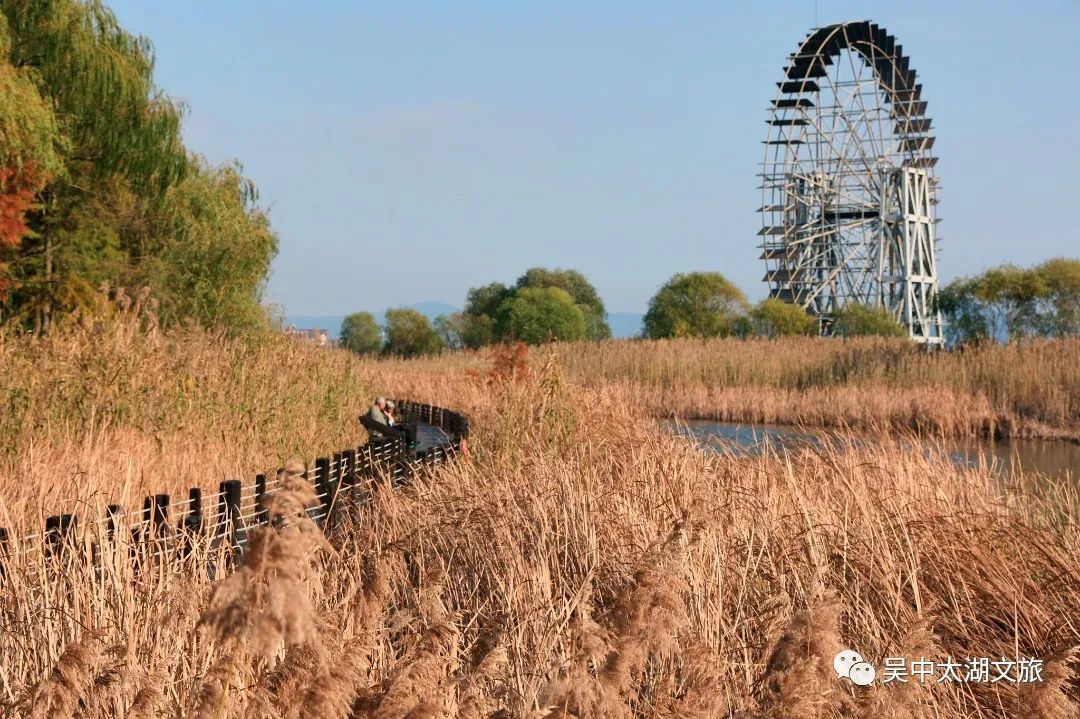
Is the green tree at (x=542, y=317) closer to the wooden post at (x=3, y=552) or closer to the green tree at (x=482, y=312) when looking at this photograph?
the green tree at (x=482, y=312)

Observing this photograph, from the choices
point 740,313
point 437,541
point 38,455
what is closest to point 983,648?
point 437,541

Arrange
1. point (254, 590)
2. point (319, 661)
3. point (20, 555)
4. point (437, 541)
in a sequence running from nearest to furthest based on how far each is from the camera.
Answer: point (254, 590) → point (319, 661) → point (20, 555) → point (437, 541)

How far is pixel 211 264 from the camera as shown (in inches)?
840

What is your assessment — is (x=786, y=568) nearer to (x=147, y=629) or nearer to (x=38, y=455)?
(x=147, y=629)

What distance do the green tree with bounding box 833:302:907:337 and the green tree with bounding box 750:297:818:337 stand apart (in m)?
1.19

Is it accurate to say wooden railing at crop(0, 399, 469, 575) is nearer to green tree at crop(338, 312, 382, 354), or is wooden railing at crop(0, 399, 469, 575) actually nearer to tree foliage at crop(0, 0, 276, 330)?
tree foliage at crop(0, 0, 276, 330)

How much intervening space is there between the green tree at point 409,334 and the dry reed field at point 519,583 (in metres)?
49.6

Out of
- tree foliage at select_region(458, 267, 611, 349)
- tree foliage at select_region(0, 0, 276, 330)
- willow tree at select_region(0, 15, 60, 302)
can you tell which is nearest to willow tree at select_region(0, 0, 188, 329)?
tree foliage at select_region(0, 0, 276, 330)

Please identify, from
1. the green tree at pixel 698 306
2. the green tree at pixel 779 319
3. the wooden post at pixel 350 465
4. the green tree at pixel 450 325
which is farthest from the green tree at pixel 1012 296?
the green tree at pixel 450 325

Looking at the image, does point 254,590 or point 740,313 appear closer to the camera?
point 254,590

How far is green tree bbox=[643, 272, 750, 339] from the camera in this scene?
170 feet

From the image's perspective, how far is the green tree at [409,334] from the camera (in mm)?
60688

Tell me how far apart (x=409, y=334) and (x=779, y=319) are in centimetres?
2167

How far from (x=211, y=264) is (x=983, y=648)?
1856 centimetres
